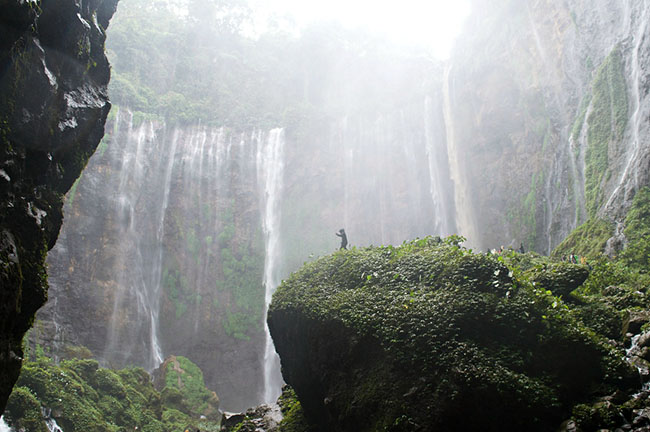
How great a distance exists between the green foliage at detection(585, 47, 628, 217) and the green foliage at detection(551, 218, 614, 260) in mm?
898

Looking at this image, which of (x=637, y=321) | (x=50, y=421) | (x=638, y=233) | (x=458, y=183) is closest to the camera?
(x=637, y=321)

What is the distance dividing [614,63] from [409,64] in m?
17.7

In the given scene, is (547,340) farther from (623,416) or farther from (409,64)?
(409,64)

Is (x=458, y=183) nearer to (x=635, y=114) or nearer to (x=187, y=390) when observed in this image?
(x=635, y=114)

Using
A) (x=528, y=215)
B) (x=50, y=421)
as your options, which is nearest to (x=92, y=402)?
(x=50, y=421)

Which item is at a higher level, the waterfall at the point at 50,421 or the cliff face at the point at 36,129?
the cliff face at the point at 36,129

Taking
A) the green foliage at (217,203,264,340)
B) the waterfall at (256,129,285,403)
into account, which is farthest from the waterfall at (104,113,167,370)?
the waterfall at (256,129,285,403)

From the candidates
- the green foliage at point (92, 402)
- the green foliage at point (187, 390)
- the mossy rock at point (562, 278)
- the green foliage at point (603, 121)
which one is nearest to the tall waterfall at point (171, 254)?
the green foliage at point (187, 390)

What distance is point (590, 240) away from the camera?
12.7 m

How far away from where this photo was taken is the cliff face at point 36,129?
467 centimetres

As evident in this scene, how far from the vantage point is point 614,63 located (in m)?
14.7

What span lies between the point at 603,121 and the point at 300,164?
56.0 ft

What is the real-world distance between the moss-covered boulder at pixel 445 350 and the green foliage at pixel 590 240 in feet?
19.5

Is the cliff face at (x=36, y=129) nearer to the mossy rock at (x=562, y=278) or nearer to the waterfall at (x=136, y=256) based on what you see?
the mossy rock at (x=562, y=278)
